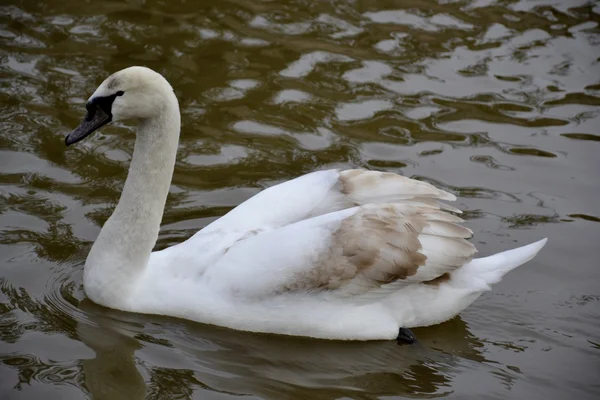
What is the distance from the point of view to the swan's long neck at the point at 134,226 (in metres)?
6.55

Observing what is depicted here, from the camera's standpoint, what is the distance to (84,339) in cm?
636

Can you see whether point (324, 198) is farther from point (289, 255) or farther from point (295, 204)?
point (289, 255)

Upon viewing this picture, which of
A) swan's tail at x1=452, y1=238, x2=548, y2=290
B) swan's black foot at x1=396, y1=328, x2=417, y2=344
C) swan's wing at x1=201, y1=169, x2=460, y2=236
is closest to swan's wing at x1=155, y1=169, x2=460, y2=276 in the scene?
swan's wing at x1=201, y1=169, x2=460, y2=236

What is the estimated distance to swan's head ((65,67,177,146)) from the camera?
6340mm

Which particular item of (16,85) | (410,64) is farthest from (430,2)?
(16,85)

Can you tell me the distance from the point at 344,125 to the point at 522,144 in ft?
5.64

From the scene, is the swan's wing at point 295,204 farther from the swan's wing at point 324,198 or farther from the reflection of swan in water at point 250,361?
the reflection of swan in water at point 250,361

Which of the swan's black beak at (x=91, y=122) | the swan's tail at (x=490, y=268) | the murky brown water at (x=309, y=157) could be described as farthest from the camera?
the swan's tail at (x=490, y=268)

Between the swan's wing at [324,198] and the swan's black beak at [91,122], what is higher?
the swan's black beak at [91,122]

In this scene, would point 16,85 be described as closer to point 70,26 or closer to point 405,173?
point 70,26

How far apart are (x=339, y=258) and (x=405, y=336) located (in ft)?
2.37

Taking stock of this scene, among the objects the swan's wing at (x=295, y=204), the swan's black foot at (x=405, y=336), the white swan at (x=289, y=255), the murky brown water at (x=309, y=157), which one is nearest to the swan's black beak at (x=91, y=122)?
the white swan at (x=289, y=255)

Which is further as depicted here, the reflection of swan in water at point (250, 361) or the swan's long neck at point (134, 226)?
the swan's long neck at point (134, 226)

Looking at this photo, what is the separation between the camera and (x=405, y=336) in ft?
21.3
